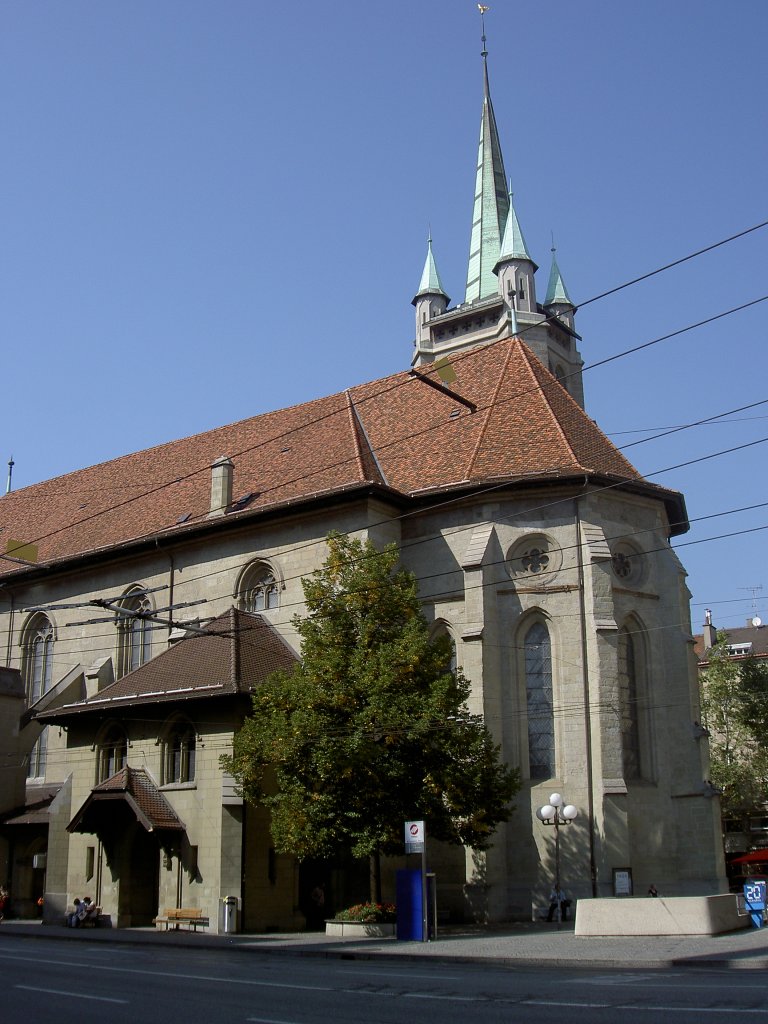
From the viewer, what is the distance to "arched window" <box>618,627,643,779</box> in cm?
2845

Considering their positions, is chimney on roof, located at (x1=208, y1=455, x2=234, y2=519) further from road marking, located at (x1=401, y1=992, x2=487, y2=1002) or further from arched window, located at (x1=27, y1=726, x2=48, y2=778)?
road marking, located at (x1=401, y1=992, x2=487, y2=1002)

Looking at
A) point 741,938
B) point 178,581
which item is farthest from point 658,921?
point 178,581

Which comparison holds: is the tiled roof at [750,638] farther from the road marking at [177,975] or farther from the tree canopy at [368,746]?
the road marking at [177,975]

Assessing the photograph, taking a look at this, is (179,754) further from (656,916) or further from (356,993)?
(356,993)

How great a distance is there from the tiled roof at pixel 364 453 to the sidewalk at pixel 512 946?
1142 centimetres

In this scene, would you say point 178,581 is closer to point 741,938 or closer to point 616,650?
point 616,650

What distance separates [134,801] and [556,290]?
48271 mm

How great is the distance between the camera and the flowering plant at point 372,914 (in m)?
23.1

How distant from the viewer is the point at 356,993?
513 inches

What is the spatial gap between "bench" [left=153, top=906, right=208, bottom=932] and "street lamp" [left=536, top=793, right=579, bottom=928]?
8240mm

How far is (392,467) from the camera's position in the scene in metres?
32.8

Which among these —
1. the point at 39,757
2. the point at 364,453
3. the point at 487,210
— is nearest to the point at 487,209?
the point at 487,210

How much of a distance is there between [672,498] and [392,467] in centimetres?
825

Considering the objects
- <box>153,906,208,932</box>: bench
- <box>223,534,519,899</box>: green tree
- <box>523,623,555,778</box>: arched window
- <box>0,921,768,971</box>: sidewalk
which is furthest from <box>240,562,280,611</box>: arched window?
<box>0,921,768,971</box>: sidewalk
